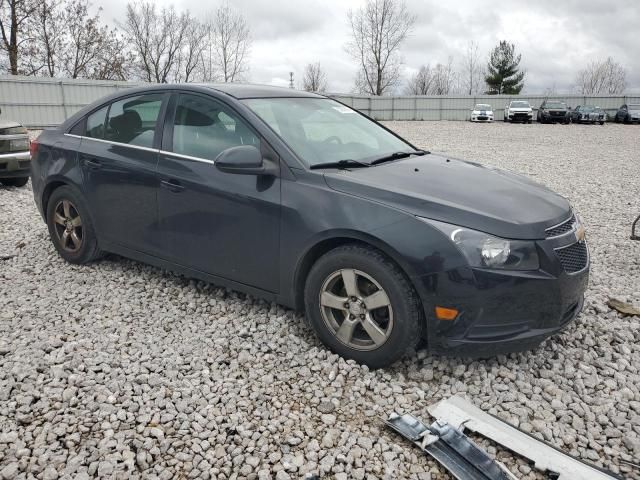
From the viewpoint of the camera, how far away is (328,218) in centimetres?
307

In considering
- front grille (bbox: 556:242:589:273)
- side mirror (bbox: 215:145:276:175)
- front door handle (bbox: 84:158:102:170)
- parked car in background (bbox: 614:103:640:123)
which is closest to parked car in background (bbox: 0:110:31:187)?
front door handle (bbox: 84:158:102:170)

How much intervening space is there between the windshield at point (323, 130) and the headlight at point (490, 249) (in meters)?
1.04

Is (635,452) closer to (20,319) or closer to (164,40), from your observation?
(20,319)

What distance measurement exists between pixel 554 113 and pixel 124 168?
1297 inches

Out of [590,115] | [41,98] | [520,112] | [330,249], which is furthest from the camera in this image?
[520,112]

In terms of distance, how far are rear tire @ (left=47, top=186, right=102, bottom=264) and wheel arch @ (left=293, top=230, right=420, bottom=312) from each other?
85.0 inches

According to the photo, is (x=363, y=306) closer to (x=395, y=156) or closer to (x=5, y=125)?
(x=395, y=156)

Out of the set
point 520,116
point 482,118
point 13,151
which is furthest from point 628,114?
point 13,151

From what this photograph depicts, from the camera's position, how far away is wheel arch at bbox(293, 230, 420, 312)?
9.38 ft

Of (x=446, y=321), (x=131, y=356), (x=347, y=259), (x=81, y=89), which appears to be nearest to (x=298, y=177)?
(x=347, y=259)

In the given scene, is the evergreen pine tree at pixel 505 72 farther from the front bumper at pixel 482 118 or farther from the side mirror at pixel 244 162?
the side mirror at pixel 244 162

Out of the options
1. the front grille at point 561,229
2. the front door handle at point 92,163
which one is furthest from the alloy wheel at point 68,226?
the front grille at point 561,229

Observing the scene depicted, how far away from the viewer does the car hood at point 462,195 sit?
2.82 metres

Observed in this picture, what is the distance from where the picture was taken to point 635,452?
8.13ft
